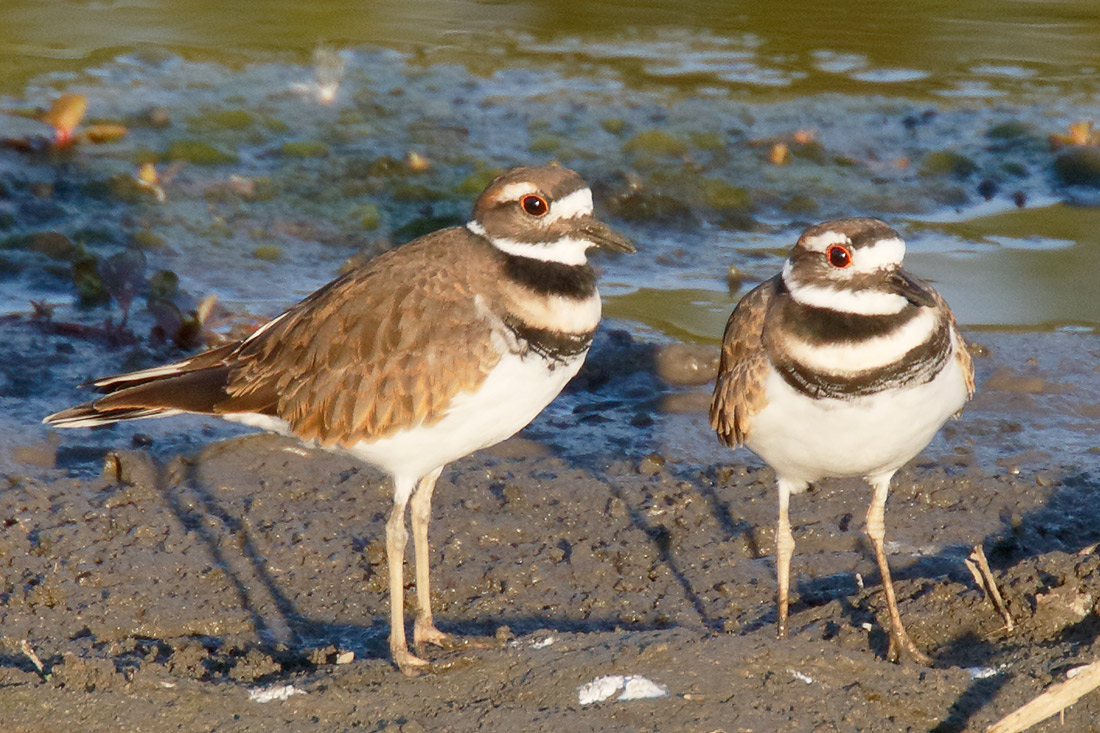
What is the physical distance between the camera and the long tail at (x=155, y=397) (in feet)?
15.5

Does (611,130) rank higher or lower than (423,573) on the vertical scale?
higher

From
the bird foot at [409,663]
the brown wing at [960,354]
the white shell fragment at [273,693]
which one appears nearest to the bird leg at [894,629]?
the brown wing at [960,354]

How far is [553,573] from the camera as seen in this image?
16.9 ft

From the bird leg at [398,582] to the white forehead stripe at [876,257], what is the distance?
1624mm

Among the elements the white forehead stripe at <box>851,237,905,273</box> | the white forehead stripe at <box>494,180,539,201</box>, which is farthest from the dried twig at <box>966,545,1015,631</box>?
the white forehead stripe at <box>494,180,539,201</box>

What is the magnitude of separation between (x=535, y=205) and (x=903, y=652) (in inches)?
74.5

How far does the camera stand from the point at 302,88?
36.6 ft

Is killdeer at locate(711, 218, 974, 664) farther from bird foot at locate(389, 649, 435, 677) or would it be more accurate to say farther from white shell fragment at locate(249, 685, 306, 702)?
white shell fragment at locate(249, 685, 306, 702)

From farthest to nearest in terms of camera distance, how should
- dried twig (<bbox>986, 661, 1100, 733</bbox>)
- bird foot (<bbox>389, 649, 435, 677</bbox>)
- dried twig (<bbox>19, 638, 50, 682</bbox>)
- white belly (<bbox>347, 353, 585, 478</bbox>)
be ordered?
1. white belly (<bbox>347, 353, 585, 478</bbox>)
2. bird foot (<bbox>389, 649, 435, 677</bbox>)
3. dried twig (<bbox>19, 638, 50, 682</bbox>)
4. dried twig (<bbox>986, 661, 1100, 733</bbox>)

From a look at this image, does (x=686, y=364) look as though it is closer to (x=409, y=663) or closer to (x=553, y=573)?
(x=553, y=573)

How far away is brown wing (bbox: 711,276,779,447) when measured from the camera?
15.3ft

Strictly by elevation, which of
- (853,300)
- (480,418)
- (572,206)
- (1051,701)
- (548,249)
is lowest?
(1051,701)

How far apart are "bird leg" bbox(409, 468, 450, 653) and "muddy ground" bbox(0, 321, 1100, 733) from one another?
183 mm

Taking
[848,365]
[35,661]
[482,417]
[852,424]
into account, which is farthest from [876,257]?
[35,661]
